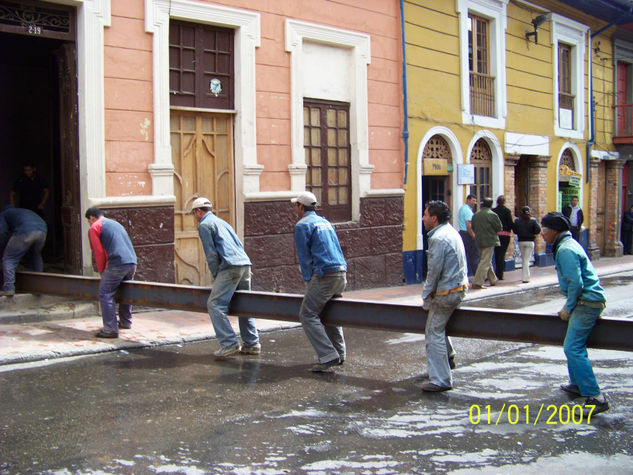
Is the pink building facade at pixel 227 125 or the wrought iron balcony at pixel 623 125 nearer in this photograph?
the pink building facade at pixel 227 125

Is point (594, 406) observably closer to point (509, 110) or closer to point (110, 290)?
point (110, 290)

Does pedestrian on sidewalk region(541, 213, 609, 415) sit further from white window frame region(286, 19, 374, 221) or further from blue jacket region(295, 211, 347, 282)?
white window frame region(286, 19, 374, 221)

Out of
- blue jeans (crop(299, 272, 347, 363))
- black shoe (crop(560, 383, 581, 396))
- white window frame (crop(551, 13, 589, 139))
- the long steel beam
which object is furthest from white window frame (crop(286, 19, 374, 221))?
white window frame (crop(551, 13, 589, 139))

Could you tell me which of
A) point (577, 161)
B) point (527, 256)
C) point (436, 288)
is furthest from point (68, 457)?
point (577, 161)

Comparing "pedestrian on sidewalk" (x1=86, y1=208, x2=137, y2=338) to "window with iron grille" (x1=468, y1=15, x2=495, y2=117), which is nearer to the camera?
"pedestrian on sidewalk" (x1=86, y1=208, x2=137, y2=338)

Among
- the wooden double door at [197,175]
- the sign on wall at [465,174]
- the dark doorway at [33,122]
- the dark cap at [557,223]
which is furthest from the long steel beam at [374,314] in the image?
the sign on wall at [465,174]

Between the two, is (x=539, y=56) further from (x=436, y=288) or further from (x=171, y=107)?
(x=436, y=288)

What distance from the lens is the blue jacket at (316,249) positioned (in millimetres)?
7258

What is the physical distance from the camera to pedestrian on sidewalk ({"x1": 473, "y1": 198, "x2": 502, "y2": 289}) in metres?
14.0

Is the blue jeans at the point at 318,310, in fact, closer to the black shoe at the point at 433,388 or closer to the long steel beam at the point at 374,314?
the long steel beam at the point at 374,314

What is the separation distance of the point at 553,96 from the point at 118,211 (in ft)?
42.8

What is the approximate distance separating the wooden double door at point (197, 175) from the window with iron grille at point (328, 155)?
1721mm
